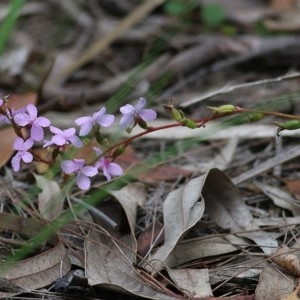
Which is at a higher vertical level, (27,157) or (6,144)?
(27,157)

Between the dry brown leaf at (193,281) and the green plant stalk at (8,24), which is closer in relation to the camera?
the dry brown leaf at (193,281)

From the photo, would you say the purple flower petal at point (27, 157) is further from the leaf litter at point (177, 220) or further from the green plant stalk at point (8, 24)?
the green plant stalk at point (8, 24)

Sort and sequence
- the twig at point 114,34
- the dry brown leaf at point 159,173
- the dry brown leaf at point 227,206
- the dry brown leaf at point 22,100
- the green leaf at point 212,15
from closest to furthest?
the dry brown leaf at point 227,206 → the dry brown leaf at point 159,173 → the dry brown leaf at point 22,100 → the twig at point 114,34 → the green leaf at point 212,15

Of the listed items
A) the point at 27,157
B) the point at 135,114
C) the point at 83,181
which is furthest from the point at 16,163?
the point at 135,114

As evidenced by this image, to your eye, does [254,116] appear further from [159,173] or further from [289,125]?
[159,173]

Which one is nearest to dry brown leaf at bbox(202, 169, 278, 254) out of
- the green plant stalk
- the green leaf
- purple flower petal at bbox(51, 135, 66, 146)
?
purple flower petal at bbox(51, 135, 66, 146)

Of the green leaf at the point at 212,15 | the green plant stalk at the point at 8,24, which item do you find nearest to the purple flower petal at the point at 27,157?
the green plant stalk at the point at 8,24

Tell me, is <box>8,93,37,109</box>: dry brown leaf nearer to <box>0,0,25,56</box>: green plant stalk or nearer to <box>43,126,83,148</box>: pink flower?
<box>0,0,25,56</box>: green plant stalk
